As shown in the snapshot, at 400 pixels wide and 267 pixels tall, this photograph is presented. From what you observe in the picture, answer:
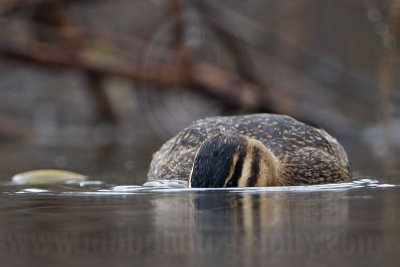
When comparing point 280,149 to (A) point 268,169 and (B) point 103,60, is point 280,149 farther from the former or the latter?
(B) point 103,60

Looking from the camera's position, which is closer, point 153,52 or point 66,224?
point 66,224

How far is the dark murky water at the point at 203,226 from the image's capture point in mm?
4438

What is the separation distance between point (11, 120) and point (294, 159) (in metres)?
9.33

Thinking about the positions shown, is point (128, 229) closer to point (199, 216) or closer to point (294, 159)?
point (199, 216)

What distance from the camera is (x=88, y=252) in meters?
4.64

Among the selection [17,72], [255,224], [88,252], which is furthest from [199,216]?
[17,72]

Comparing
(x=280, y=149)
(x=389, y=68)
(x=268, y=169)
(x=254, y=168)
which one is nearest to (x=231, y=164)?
(x=254, y=168)

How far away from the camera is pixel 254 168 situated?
22.7 feet

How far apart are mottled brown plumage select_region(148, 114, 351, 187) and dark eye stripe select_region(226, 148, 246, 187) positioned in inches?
17.7

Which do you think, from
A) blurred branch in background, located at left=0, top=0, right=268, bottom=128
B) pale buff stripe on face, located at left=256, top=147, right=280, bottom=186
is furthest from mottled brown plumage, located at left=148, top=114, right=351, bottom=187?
blurred branch in background, located at left=0, top=0, right=268, bottom=128

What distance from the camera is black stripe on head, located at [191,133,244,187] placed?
657 centimetres

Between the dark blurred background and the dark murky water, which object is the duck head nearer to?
the dark murky water

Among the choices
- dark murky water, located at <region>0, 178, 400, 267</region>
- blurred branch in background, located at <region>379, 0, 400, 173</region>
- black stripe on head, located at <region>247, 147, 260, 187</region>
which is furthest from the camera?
blurred branch in background, located at <region>379, 0, 400, 173</region>

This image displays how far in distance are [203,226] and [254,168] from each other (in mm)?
1678
